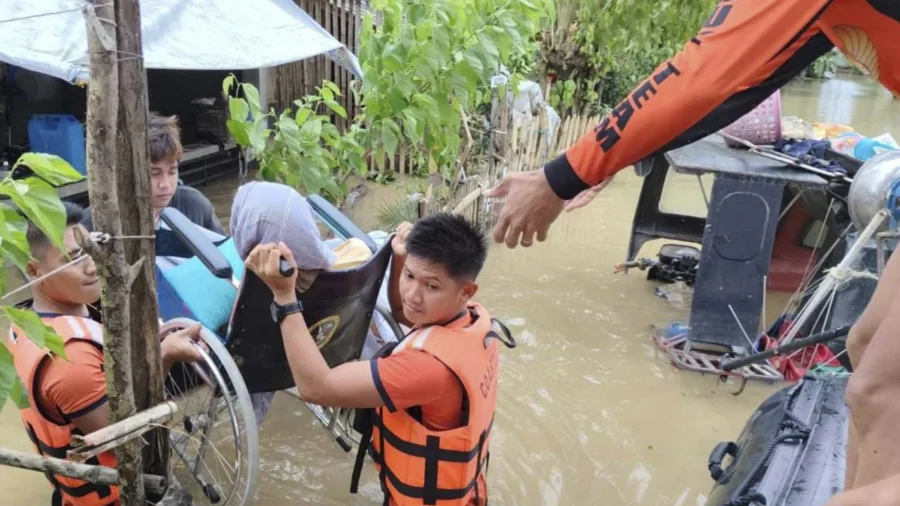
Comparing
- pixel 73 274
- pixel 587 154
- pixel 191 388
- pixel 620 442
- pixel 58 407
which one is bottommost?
pixel 620 442

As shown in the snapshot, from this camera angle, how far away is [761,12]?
4.33 feet

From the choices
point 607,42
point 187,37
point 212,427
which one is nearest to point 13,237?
point 212,427

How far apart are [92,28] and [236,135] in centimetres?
187

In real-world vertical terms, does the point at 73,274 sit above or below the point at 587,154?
below

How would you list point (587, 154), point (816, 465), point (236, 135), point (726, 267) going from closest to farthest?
point (587, 154) → point (816, 465) → point (236, 135) → point (726, 267)

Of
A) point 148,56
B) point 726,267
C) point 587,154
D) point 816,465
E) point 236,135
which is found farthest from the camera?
point 148,56

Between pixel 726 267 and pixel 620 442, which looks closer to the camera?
pixel 620 442

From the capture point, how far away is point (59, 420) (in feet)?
6.24

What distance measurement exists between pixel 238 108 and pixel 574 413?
7.60 feet

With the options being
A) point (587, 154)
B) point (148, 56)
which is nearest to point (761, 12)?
point (587, 154)

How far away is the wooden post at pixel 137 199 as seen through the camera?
1.44 meters

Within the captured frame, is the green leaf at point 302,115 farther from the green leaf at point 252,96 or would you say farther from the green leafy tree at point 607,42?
the green leafy tree at point 607,42

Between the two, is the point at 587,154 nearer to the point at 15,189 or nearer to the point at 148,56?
the point at 15,189

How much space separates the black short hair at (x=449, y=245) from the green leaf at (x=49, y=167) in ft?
2.79
